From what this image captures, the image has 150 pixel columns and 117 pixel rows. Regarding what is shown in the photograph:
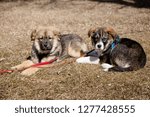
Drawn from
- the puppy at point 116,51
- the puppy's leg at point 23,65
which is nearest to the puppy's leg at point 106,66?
the puppy at point 116,51

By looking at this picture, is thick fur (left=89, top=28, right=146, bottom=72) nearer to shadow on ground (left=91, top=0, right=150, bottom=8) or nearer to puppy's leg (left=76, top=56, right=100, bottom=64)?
puppy's leg (left=76, top=56, right=100, bottom=64)

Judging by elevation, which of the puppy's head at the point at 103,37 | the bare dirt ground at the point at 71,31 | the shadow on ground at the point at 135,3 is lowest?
the bare dirt ground at the point at 71,31

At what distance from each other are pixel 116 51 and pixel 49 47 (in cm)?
150

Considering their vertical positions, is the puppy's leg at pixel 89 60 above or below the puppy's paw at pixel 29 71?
above

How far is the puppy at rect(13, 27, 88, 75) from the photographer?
7363 mm

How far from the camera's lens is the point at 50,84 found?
6484 millimetres

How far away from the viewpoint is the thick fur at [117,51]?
268 inches

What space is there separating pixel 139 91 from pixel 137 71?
862 millimetres

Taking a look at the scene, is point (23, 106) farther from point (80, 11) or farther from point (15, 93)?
point (80, 11)

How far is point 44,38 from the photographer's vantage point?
7.36m

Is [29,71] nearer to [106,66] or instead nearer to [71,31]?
[106,66]

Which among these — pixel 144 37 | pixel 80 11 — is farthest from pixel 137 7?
pixel 144 37

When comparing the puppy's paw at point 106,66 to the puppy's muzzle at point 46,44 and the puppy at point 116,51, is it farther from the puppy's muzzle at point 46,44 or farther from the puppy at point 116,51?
the puppy's muzzle at point 46,44

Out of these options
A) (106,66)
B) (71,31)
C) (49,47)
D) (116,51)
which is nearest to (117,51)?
(116,51)
